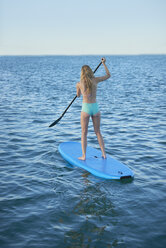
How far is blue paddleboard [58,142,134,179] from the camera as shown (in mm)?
5696

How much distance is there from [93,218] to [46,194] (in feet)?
3.81

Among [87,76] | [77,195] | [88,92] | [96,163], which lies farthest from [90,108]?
[77,195]

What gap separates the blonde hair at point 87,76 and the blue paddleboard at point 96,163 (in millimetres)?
1662

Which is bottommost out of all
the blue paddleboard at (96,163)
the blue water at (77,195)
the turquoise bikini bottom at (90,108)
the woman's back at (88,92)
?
the blue water at (77,195)

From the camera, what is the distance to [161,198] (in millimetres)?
5020

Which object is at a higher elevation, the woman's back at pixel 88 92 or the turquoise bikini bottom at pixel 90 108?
the woman's back at pixel 88 92

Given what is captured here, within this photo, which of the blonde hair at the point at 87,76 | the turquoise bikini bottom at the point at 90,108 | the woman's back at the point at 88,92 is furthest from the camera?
the turquoise bikini bottom at the point at 90,108

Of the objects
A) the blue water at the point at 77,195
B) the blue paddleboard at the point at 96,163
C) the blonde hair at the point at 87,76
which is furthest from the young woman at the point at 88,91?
the blue water at the point at 77,195

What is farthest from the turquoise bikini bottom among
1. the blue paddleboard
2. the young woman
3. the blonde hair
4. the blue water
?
the blue water

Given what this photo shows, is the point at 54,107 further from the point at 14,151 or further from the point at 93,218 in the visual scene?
the point at 93,218

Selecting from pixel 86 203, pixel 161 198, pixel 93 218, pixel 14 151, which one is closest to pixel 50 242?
pixel 93 218

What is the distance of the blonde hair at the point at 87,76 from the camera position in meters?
5.63

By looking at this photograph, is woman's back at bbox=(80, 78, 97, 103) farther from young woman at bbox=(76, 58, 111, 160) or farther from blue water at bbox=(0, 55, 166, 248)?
blue water at bbox=(0, 55, 166, 248)

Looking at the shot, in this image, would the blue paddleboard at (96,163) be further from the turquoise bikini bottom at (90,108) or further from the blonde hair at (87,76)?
the blonde hair at (87,76)
